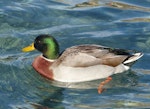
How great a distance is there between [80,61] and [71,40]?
185cm

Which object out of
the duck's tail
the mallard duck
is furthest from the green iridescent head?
the duck's tail

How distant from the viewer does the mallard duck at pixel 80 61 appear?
9.65m

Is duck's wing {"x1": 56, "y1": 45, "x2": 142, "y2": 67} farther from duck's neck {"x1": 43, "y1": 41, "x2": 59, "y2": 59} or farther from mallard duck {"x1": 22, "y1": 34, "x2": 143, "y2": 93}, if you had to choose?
duck's neck {"x1": 43, "y1": 41, "x2": 59, "y2": 59}

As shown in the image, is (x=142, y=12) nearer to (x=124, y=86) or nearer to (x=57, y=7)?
(x=57, y=7)

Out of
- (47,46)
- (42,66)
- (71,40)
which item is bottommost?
(42,66)

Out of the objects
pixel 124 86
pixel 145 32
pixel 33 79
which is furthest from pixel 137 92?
pixel 145 32

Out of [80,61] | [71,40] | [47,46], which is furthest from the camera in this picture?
[71,40]

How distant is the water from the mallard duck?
0.14 m

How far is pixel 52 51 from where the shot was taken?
10023 mm

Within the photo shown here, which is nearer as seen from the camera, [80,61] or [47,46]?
[80,61]

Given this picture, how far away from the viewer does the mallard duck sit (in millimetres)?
9648

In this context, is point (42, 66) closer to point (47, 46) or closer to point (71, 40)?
point (47, 46)

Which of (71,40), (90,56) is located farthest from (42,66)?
(71,40)

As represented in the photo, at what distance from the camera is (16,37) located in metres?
11.3
